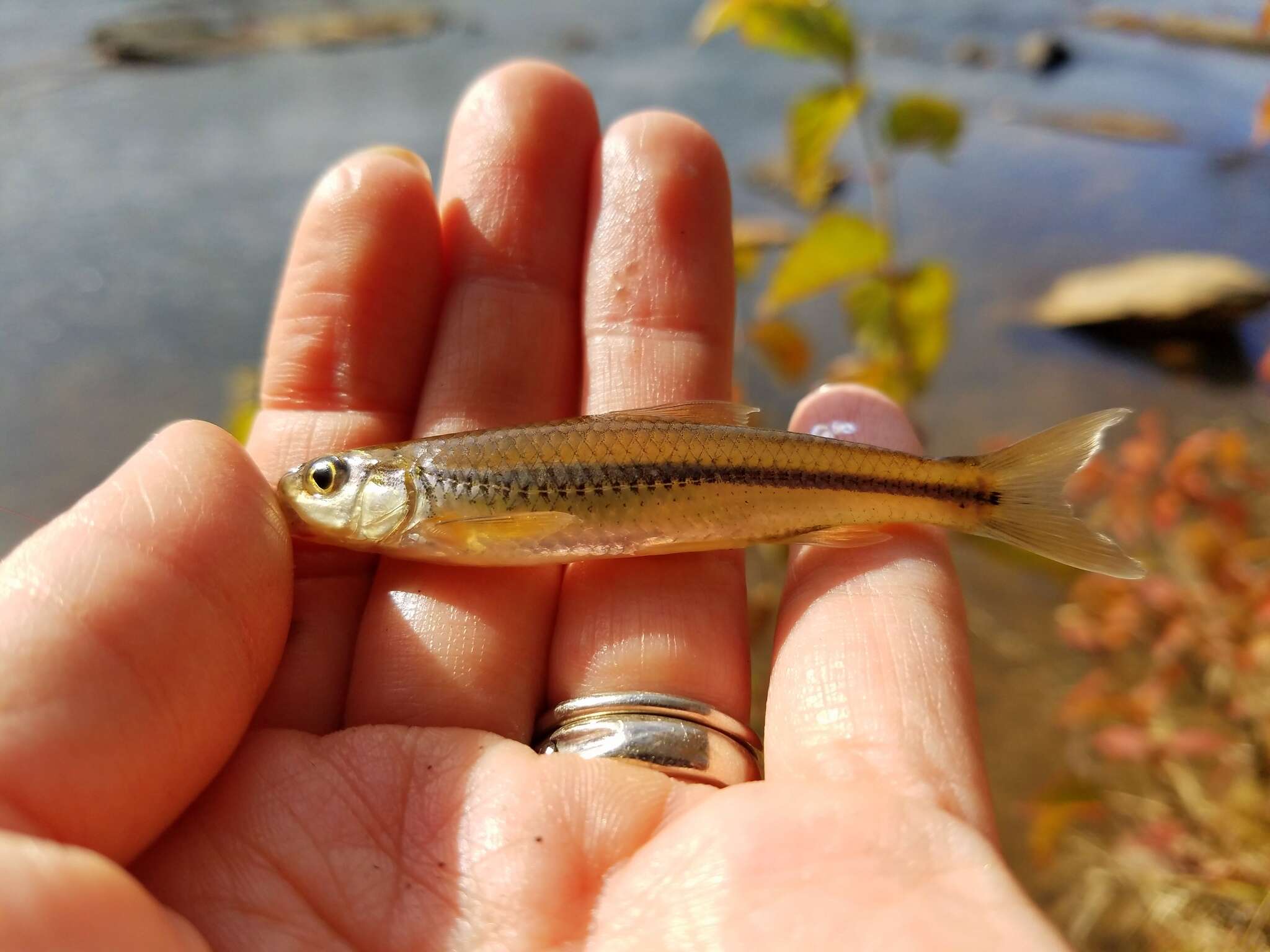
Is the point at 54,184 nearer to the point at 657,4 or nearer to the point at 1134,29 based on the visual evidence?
the point at 657,4

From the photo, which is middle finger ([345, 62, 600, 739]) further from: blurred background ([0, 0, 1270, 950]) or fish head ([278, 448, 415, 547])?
blurred background ([0, 0, 1270, 950])

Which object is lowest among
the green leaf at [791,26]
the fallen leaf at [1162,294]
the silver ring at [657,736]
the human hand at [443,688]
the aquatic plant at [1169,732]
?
the aquatic plant at [1169,732]

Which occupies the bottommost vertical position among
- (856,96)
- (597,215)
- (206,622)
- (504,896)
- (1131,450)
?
(1131,450)

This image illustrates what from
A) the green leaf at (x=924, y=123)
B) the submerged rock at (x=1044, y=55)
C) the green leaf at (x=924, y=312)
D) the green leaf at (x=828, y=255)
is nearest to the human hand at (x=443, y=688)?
the green leaf at (x=828, y=255)

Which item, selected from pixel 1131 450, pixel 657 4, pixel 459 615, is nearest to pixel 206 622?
pixel 459 615

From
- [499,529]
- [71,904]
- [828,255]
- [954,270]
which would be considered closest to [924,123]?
[828,255]

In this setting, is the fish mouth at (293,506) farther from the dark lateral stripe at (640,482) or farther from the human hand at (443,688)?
the dark lateral stripe at (640,482)
